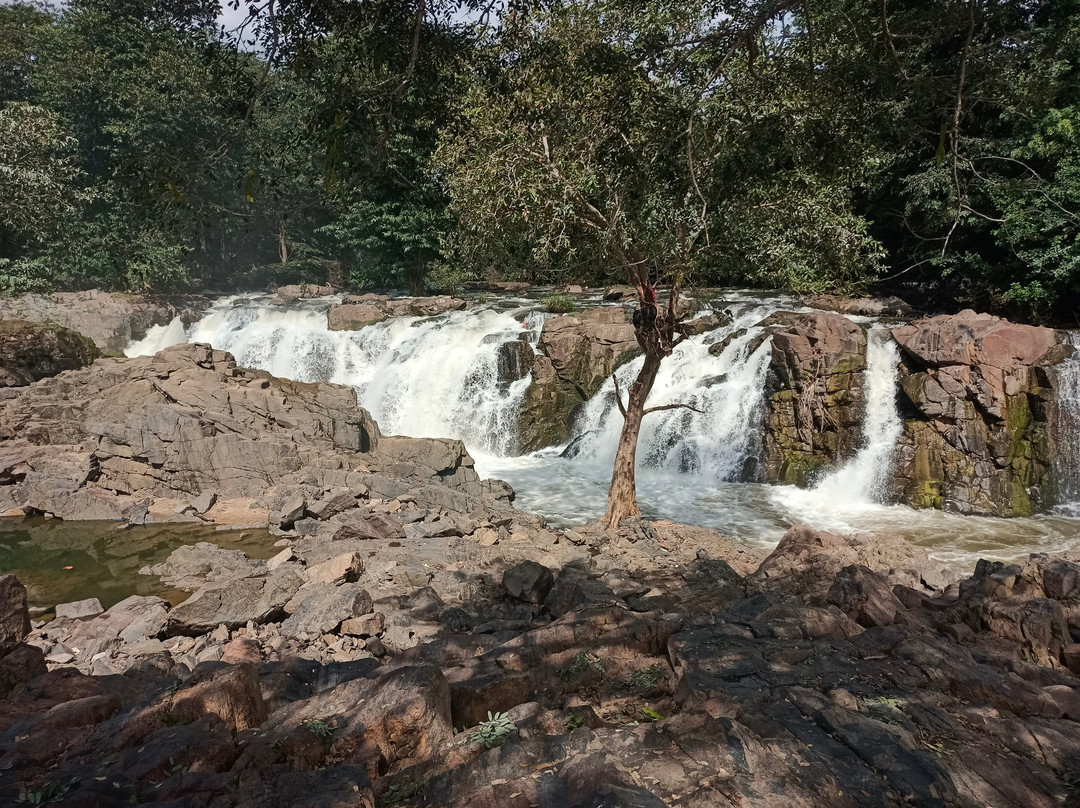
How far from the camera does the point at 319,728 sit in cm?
343

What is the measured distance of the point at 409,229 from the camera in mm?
26062

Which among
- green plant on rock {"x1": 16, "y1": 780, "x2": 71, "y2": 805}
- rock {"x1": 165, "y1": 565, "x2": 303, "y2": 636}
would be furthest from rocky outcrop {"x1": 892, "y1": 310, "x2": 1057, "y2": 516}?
green plant on rock {"x1": 16, "y1": 780, "x2": 71, "y2": 805}

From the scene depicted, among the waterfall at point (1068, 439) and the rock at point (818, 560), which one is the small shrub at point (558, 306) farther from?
the rock at point (818, 560)

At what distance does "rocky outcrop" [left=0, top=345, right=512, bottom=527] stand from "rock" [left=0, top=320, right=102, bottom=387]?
1324 millimetres

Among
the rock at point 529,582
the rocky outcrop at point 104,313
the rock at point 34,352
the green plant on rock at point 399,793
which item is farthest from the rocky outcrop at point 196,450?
the rocky outcrop at point 104,313

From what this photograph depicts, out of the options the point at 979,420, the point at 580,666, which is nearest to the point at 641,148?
the point at 580,666

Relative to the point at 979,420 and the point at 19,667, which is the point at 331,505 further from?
the point at 979,420

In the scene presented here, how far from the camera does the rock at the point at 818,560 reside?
732 centimetres

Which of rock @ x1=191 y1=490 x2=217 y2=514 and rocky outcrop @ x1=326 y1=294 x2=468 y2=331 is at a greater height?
rocky outcrop @ x1=326 y1=294 x2=468 y2=331

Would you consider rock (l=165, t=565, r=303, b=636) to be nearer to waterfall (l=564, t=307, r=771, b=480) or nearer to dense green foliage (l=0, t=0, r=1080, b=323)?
dense green foliage (l=0, t=0, r=1080, b=323)

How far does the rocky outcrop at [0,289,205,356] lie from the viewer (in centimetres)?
2347

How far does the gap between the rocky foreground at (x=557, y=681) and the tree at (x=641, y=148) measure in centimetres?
391

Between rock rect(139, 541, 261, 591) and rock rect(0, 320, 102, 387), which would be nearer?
rock rect(139, 541, 261, 591)

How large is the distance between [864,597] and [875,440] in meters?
9.99
